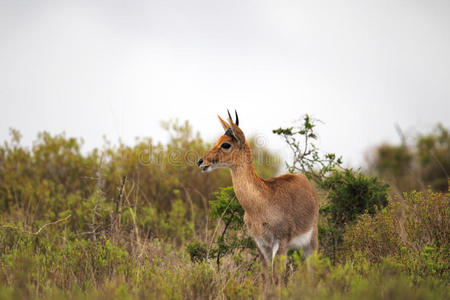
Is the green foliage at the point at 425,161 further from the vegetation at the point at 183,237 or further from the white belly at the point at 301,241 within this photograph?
the white belly at the point at 301,241

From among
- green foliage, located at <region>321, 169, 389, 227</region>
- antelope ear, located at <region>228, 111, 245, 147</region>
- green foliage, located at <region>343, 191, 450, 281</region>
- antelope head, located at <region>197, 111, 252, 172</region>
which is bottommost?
green foliage, located at <region>343, 191, 450, 281</region>

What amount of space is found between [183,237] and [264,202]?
403 centimetres

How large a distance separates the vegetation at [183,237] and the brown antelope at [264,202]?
0.53 metres

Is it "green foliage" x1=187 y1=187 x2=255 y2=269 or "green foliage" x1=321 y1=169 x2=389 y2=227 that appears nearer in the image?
"green foliage" x1=187 y1=187 x2=255 y2=269

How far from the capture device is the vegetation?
4844mm

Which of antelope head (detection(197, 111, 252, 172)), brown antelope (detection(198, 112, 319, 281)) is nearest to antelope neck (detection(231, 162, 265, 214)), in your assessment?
brown antelope (detection(198, 112, 319, 281))

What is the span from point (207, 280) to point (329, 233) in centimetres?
307

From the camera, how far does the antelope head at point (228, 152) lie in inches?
220

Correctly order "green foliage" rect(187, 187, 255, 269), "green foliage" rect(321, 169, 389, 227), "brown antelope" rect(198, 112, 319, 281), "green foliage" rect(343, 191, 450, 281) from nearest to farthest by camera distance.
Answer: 1. "brown antelope" rect(198, 112, 319, 281)
2. "green foliage" rect(343, 191, 450, 281)
3. "green foliage" rect(187, 187, 255, 269)
4. "green foliage" rect(321, 169, 389, 227)

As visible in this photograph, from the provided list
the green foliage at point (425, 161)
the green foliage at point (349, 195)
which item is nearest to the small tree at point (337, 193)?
the green foliage at point (349, 195)

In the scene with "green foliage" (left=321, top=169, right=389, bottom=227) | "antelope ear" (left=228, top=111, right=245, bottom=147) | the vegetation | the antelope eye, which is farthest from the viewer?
"green foliage" (left=321, top=169, right=389, bottom=227)

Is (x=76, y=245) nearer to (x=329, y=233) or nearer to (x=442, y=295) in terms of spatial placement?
(x=329, y=233)

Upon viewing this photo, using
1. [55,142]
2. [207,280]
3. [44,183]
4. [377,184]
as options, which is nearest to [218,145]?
[207,280]

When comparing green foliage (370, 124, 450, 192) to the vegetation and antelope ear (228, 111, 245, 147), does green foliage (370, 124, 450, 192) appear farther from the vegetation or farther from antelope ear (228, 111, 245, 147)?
antelope ear (228, 111, 245, 147)
